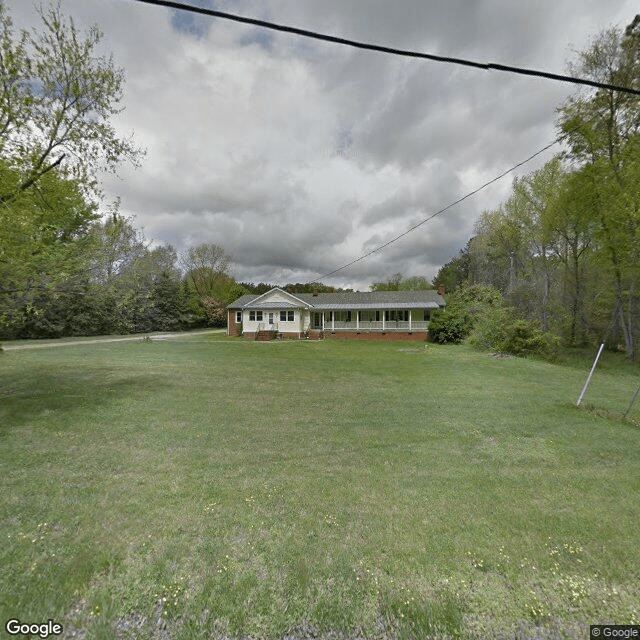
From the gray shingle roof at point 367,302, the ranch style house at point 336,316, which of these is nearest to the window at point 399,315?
the ranch style house at point 336,316

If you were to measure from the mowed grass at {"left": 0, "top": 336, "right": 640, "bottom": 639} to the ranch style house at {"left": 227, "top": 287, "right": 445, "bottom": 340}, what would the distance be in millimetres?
22812

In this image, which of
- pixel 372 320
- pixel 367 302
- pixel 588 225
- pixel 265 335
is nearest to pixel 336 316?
pixel 367 302

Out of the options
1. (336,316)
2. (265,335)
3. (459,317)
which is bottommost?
(265,335)

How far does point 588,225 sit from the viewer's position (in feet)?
69.3

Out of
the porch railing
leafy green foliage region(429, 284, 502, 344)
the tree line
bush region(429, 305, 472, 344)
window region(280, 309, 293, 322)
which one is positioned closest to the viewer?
the tree line

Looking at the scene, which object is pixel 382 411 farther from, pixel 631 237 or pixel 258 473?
pixel 631 237

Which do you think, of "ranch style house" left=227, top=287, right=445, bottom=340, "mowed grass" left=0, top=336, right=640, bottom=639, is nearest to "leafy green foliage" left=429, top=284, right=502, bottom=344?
"ranch style house" left=227, top=287, right=445, bottom=340

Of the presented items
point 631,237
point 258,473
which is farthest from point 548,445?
point 631,237

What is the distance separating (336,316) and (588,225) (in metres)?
22.1

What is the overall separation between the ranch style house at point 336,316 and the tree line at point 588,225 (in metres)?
8.53

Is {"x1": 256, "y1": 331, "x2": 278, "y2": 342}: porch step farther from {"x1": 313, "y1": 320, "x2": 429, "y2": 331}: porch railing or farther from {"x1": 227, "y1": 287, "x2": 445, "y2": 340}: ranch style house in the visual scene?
{"x1": 313, "y1": 320, "x2": 429, "y2": 331}: porch railing

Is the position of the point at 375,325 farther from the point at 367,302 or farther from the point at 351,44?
the point at 351,44

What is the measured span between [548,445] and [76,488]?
25.5 feet

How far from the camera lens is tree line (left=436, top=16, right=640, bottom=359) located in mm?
16328
